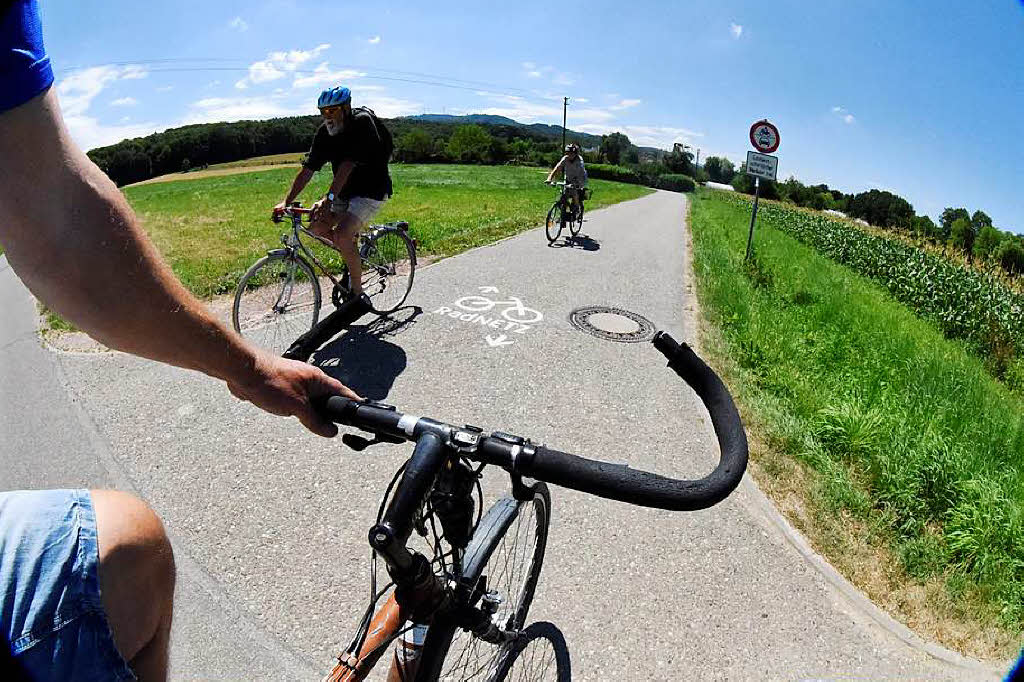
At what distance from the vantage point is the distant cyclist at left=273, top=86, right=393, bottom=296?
5.76m

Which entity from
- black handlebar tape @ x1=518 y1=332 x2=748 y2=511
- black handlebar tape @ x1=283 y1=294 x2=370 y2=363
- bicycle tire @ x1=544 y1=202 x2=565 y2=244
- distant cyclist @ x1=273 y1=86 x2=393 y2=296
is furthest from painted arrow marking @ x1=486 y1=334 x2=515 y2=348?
bicycle tire @ x1=544 y1=202 x2=565 y2=244

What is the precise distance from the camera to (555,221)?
46.0 ft

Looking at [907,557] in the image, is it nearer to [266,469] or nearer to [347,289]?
[266,469]

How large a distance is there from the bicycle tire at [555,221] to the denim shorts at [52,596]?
12933mm

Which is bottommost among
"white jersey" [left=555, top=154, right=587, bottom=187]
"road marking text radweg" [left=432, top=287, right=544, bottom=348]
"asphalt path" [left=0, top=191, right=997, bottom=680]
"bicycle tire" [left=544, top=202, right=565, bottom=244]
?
"asphalt path" [left=0, top=191, right=997, bottom=680]

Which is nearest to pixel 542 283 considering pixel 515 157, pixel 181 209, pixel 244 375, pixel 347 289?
pixel 347 289

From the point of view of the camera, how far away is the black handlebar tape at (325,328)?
1.61 meters

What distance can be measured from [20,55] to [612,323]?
7.18 m

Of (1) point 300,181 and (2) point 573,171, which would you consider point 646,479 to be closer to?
(1) point 300,181

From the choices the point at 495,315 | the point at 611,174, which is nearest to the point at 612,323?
the point at 495,315

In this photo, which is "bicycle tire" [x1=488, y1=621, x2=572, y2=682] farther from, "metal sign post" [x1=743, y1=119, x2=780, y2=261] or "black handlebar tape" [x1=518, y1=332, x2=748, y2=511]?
"metal sign post" [x1=743, y1=119, x2=780, y2=261]

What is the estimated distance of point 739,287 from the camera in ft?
32.3

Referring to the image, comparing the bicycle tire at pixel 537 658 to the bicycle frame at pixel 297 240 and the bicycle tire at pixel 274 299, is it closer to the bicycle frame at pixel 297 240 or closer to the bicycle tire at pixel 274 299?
the bicycle tire at pixel 274 299

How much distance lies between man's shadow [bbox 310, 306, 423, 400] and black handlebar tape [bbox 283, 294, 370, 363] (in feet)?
11.4
